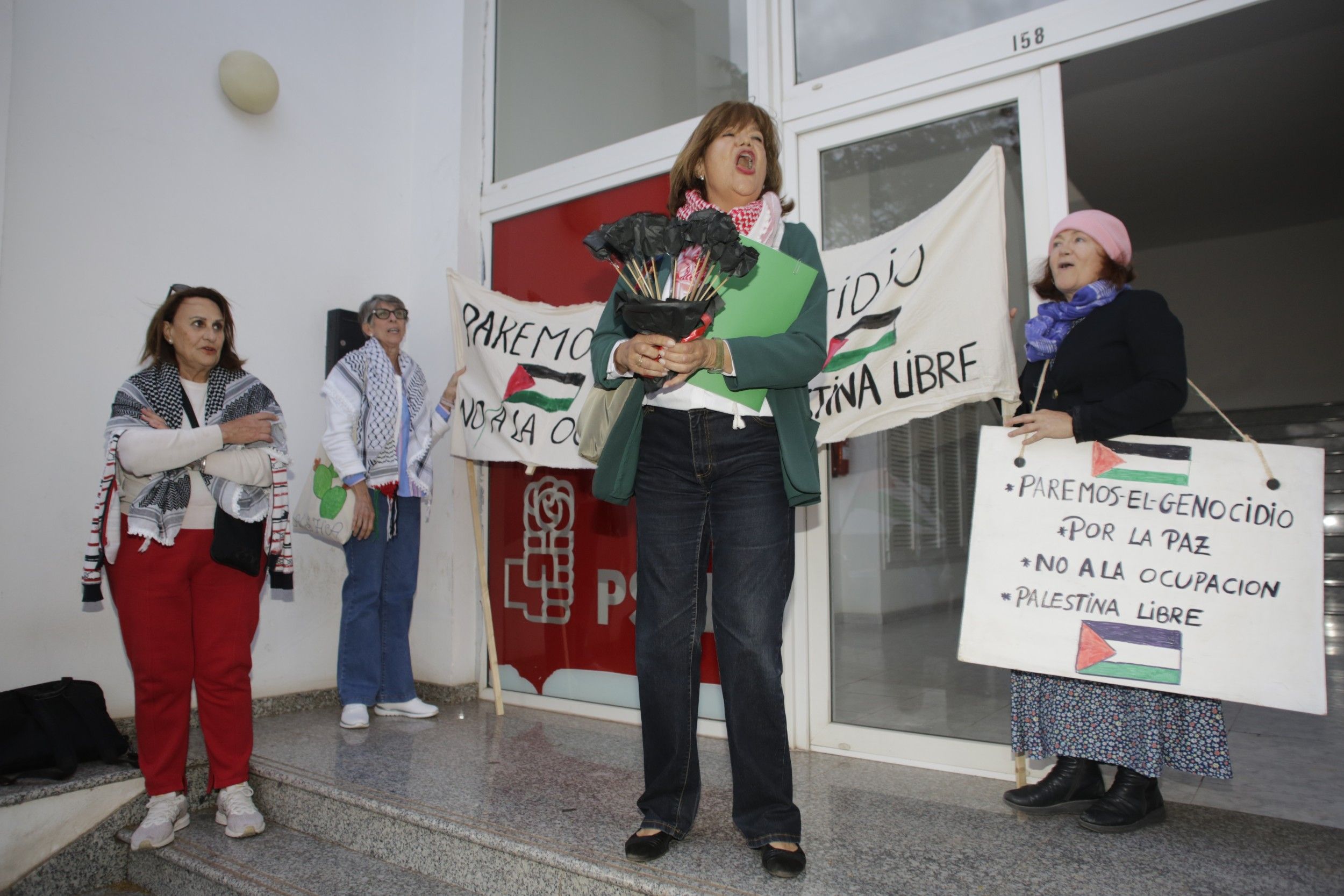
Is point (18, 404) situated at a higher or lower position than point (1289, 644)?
higher

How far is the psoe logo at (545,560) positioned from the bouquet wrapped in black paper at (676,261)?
217 centimetres

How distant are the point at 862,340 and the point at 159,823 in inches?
105

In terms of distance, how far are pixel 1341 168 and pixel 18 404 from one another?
29.5 ft

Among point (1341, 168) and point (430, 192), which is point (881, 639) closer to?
point (430, 192)

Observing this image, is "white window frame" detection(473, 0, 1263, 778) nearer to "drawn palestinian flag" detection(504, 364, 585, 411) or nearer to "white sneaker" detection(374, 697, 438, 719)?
"white sneaker" detection(374, 697, 438, 719)

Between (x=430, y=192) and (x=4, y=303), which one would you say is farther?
(x=430, y=192)

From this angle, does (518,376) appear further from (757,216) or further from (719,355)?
(719,355)

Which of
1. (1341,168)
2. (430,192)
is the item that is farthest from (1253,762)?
(1341,168)

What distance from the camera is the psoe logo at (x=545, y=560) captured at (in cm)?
390

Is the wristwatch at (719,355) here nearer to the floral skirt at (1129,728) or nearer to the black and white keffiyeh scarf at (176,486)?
the floral skirt at (1129,728)

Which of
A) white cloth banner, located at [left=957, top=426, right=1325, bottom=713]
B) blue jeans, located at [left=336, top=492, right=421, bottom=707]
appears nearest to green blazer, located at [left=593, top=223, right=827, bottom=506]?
white cloth banner, located at [left=957, top=426, right=1325, bottom=713]

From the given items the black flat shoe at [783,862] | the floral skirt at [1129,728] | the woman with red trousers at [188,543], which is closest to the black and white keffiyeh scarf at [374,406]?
the woman with red trousers at [188,543]

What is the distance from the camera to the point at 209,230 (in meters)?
3.75

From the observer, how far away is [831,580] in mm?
3188
